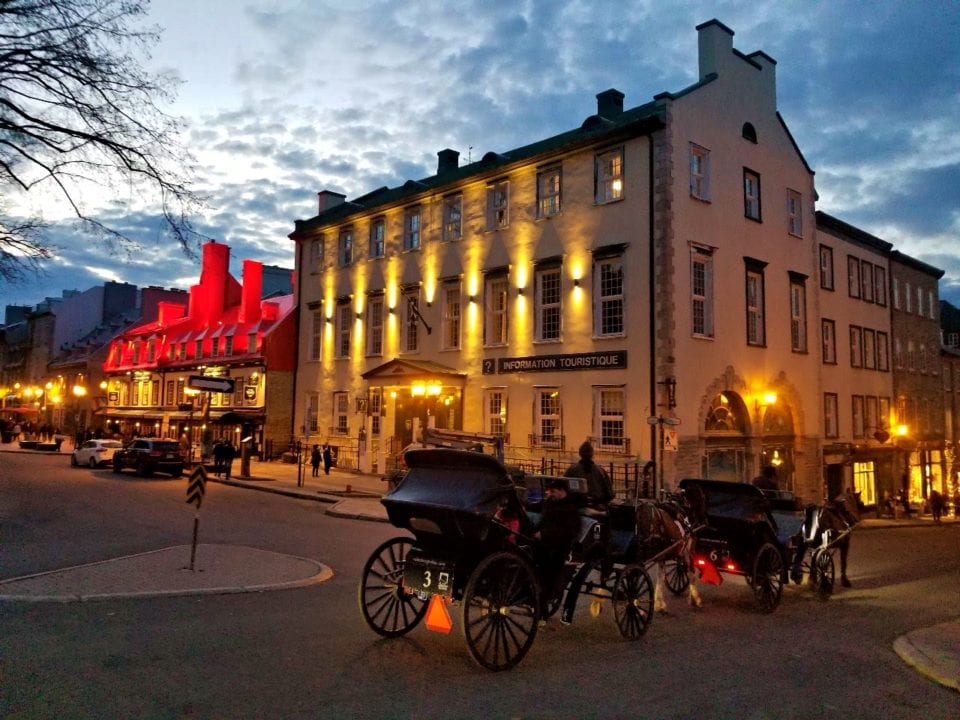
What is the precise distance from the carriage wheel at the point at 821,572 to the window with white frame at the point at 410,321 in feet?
71.4

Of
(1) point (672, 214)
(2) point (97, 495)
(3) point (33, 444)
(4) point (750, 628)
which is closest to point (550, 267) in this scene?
(1) point (672, 214)

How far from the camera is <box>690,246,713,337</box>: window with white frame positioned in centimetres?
2402

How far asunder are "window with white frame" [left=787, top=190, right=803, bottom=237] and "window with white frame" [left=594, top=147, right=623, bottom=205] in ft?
29.9

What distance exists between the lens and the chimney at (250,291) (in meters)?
41.8

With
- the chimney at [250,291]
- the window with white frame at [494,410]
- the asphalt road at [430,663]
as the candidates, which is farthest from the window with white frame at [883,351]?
the chimney at [250,291]

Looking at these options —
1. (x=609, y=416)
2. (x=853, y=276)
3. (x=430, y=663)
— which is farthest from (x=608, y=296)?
(x=430, y=663)

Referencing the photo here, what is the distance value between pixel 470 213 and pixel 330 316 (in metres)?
10.4

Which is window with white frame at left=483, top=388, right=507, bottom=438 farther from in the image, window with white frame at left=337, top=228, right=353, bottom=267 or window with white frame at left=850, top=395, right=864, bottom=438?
window with white frame at left=850, top=395, right=864, bottom=438

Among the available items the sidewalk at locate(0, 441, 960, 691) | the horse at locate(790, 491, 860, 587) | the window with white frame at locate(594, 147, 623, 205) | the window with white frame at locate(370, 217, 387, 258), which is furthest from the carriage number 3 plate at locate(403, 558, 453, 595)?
the window with white frame at locate(370, 217, 387, 258)

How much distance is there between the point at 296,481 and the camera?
93.9 feet

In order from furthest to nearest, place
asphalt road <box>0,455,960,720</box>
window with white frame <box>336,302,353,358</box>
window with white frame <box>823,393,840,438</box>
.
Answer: window with white frame <box>336,302,353,358</box> → window with white frame <box>823,393,840,438</box> → asphalt road <box>0,455,960,720</box>

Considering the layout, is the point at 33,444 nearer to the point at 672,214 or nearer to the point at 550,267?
the point at 550,267

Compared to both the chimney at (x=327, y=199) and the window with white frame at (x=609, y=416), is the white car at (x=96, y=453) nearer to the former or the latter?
the chimney at (x=327, y=199)

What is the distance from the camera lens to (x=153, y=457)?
29.8 meters
